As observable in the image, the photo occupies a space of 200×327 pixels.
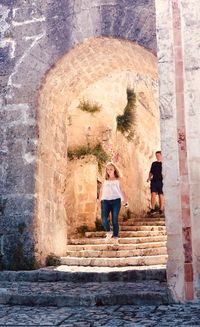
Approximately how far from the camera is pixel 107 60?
6.59 metres

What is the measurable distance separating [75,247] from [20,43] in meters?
3.10

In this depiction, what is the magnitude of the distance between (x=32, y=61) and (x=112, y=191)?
229cm

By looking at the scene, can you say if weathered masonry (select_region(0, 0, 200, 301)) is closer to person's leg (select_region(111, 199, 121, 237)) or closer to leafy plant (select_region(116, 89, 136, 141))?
person's leg (select_region(111, 199, 121, 237))

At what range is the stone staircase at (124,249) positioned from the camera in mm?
5848

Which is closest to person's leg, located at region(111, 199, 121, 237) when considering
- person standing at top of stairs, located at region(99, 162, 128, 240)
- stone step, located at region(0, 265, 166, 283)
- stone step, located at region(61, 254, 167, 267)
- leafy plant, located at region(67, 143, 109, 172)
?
person standing at top of stairs, located at region(99, 162, 128, 240)

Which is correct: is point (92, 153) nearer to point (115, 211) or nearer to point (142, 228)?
point (142, 228)

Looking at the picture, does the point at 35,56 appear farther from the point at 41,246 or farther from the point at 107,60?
the point at 41,246

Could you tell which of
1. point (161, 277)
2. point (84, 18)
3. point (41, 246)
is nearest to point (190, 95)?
point (161, 277)

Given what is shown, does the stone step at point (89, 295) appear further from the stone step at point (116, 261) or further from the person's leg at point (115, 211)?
the person's leg at point (115, 211)

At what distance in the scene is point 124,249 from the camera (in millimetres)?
6699

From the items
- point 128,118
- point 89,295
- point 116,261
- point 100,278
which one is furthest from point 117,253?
point 128,118

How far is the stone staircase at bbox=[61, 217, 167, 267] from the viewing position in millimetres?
5848

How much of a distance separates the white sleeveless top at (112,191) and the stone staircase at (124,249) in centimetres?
67

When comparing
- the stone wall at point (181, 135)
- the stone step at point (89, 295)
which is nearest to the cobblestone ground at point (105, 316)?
the stone step at point (89, 295)
